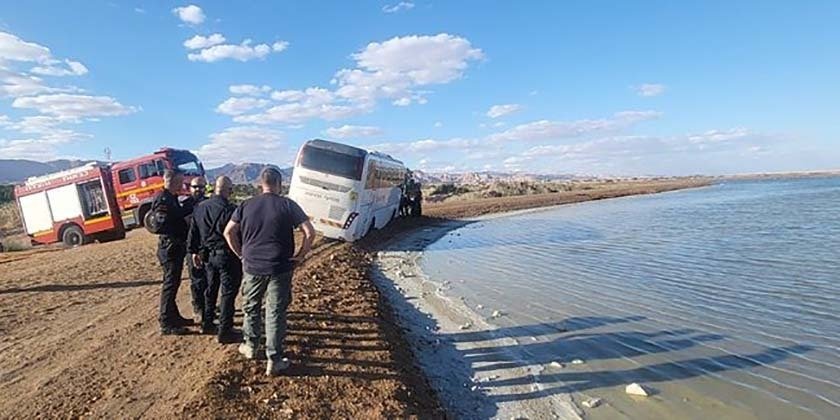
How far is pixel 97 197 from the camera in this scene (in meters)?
21.1

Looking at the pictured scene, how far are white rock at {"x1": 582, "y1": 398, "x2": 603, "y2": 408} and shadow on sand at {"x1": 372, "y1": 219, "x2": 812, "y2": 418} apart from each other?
282mm

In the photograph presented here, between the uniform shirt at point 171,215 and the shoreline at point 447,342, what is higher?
the uniform shirt at point 171,215

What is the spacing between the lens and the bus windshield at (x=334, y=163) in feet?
54.1

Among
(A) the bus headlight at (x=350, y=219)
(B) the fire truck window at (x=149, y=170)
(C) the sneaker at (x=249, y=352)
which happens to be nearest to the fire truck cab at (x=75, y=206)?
(B) the fire truck window at (x=149, y=170)

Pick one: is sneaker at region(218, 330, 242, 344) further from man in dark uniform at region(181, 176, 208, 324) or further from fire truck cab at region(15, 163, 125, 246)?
fire truck cab at region(15, 163, 125, 246)

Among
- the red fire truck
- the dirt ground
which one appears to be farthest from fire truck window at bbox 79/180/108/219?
the dirt ground

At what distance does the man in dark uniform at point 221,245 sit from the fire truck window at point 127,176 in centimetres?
1717

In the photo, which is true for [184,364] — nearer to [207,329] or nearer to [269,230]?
[207,329]

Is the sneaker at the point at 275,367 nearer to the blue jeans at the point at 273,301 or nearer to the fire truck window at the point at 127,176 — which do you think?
the blue jeans at the point at 273,301

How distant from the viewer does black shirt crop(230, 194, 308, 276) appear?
17.1 feet

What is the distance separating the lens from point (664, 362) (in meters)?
6.78

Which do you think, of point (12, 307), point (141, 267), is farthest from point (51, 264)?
point (12, 307)

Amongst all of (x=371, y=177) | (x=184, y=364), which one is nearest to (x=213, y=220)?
(x=184, y=364)

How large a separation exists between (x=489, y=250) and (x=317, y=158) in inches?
250
